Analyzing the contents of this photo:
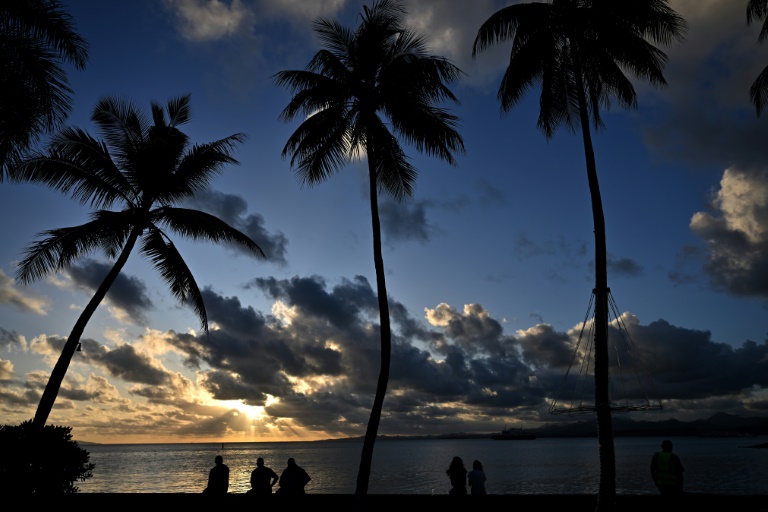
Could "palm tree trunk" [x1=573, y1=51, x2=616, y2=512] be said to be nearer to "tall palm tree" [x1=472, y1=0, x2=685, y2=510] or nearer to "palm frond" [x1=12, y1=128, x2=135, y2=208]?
"tall palm tree" [x1=472, y1=0, x2=685, y2=510]

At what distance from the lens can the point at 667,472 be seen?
12.2 metres

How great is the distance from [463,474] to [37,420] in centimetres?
1059

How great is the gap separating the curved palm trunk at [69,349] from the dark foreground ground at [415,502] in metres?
2.27

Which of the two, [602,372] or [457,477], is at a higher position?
[602,372]

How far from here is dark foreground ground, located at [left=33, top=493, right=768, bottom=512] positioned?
13633 mm

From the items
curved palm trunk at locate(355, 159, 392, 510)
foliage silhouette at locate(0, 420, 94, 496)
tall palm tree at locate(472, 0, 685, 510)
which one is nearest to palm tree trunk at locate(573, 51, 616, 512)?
tall palm tree at locate(472, 0, 685, 510)

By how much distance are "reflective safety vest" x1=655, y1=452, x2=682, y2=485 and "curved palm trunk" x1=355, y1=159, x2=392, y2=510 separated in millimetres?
6529

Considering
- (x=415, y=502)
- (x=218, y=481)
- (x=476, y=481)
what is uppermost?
(x=218, y=481)

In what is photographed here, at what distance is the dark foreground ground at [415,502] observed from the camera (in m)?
13.6

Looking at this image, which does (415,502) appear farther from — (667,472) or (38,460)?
(38,460)

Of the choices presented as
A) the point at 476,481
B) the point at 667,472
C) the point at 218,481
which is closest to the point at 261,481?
the point at 218,481

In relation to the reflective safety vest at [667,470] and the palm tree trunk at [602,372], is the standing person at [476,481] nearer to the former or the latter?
the palm tree trunk at [602,372]

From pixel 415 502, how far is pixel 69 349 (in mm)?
10195

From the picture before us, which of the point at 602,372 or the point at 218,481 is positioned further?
the point at 218,481
